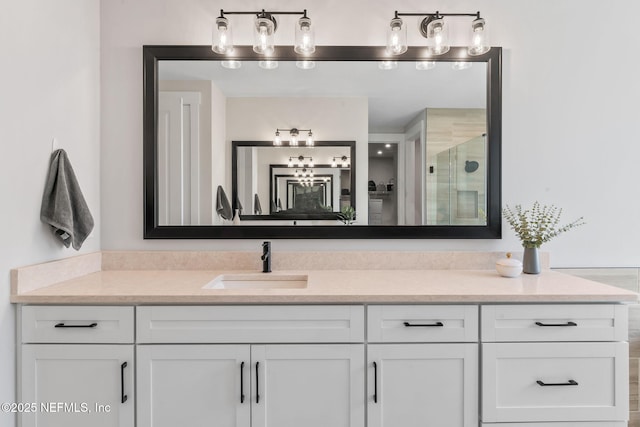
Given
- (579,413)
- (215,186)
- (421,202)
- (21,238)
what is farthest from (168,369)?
(579,413)

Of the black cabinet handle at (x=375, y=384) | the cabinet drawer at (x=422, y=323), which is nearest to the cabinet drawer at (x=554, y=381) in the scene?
the cabinet drawer at (x=422, y=323)

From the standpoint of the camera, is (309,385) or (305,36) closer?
(309,385)

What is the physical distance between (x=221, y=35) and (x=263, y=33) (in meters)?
0.22

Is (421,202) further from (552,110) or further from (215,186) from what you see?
(215,186)

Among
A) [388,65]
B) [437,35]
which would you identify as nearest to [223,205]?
[388,65]

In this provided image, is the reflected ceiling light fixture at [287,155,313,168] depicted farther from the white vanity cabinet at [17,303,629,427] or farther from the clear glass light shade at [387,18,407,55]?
the white vanity cabinet at [17,303,629,427]

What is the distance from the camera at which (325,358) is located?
1.47m

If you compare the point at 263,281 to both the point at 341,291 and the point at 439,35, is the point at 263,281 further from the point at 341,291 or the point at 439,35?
the point at 439,35

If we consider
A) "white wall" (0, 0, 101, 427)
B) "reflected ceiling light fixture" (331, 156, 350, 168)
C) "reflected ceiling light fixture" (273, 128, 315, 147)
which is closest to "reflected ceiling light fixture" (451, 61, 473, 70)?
"reflected ceiling light fixture" (331, 156, 350, 168)

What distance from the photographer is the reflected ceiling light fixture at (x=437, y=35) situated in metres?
1.94

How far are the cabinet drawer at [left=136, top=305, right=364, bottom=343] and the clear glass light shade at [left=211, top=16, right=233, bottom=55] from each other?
133 cm

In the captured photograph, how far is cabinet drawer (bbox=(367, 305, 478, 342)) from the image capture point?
4.85 feet

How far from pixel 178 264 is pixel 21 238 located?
28.0 inches

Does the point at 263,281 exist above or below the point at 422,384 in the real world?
above
